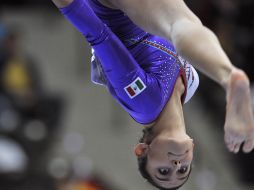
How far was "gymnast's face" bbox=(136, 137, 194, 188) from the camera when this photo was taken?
3765mm

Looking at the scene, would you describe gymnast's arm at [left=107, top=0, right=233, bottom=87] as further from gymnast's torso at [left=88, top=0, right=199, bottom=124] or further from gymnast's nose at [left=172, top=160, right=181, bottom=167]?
gymnast's nose at [left=172, top=160, right=181, bottom=167]

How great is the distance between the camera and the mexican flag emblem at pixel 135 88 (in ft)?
12.2

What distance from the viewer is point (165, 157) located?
3.85 meters

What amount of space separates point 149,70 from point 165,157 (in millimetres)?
492

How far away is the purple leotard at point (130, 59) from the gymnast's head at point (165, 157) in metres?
0.13

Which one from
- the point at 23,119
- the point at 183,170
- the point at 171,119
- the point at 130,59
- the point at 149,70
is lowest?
the point at 23,119

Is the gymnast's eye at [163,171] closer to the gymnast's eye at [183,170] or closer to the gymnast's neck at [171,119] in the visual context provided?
the gymnast's eye at [183,170]

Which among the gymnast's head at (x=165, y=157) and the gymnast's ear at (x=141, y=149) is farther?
the gymnast's ear at (x=141, y=149)

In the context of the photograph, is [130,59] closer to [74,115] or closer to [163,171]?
[163,171]

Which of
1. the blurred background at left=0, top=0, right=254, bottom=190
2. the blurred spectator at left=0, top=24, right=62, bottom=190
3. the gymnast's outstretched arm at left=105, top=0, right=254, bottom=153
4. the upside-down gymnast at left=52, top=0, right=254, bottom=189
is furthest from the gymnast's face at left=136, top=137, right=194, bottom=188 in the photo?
the blurred spectator at left=0, top=24, right=62, bottom=190

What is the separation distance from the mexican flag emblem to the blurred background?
260cm

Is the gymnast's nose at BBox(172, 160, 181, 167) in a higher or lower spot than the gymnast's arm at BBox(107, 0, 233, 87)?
lower

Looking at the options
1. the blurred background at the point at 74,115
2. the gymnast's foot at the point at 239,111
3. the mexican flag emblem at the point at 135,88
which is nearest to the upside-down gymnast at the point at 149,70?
the mexican flag emblem at the point at 135,88

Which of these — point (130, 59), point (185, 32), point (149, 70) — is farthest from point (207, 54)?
point (149, 70)
